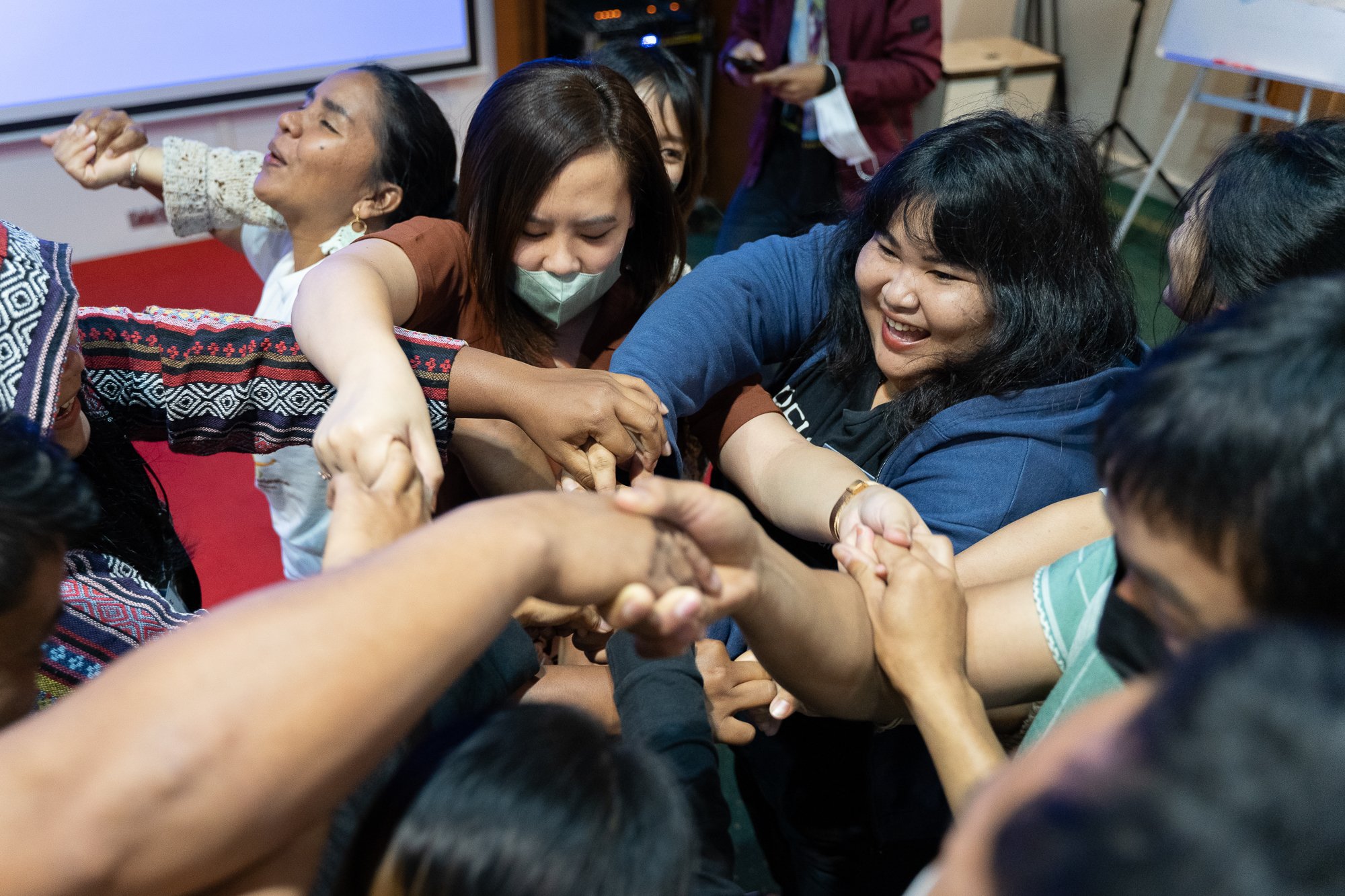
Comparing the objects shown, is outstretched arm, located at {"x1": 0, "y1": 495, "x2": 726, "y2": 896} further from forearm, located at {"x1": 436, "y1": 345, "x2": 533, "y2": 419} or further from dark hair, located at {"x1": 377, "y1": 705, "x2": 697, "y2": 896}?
forearm, located at {"x1": 436, "y1": 345, "x2": 533, "y2": 419}

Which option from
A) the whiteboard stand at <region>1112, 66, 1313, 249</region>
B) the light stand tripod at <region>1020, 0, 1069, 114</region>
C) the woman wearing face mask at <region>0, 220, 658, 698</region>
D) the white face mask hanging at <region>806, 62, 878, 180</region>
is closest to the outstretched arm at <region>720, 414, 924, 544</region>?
the woman wearing face mask at <region>0, 220, 658, 698</region>


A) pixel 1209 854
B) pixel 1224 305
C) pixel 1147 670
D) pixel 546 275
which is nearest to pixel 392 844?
pixel 1209 854

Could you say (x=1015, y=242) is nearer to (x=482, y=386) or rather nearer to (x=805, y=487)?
(x=805, y=487)

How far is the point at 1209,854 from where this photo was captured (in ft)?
1.16

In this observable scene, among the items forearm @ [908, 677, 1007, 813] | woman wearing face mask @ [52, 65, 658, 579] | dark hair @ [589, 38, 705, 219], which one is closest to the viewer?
forearm @ [908, 677, 1007, 813]

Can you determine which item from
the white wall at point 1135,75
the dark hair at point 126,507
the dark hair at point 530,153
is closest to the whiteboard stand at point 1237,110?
the white wall at point 1135,75

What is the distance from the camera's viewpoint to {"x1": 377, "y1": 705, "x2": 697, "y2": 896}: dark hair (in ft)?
1.86

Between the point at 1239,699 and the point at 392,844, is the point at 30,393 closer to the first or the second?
the point at 392,844

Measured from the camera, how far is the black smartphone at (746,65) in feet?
10.1

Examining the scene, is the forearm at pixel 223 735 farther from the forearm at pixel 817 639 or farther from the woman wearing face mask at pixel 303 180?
the woman wearing face mask at pixel 303 180

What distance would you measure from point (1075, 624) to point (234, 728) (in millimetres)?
797

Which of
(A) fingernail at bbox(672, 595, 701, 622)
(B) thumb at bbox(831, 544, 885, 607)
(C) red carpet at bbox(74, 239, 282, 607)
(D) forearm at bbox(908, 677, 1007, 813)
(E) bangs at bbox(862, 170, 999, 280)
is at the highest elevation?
(E) bangs at bbox(862, 170, 999, 280)

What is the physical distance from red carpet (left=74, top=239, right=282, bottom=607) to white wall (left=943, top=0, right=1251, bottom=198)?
3901 mm

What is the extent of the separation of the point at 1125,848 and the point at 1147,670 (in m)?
0.44
